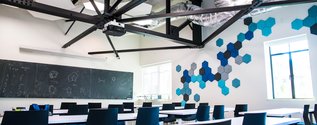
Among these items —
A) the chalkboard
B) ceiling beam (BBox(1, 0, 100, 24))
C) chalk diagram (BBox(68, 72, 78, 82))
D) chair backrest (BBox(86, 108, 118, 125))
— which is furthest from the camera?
chalk diagram (BBox(68, 72, 78, 82))

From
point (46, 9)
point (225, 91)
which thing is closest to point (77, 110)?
point (46, 9)

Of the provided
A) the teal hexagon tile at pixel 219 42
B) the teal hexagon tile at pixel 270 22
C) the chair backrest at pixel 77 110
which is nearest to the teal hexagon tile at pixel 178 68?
the teal hexagon tile at pixel 219 42

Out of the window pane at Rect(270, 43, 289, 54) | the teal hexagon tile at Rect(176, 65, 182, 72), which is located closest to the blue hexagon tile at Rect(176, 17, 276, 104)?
the teal hexagon tile at Rect(176, 65, 182, 72)

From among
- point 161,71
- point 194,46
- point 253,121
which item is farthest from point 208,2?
point 253,121

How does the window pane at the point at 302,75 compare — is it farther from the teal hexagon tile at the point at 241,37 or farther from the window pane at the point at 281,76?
the teal hexagon tile at the point at 241,37

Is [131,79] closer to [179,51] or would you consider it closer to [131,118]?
[179,51]

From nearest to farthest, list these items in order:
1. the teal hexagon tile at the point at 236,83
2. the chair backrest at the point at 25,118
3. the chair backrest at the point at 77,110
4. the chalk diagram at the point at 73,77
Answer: the chair backrest at the point at 25,118 < the chair backrest at the point at 77,110 < the teal hexagon tile at the point at 236,83 < the chalk diagram at the point at 73,77

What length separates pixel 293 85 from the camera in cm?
600

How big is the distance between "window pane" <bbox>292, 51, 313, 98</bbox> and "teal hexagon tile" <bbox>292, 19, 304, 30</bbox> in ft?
2.03

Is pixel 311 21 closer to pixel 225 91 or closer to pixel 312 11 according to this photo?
pixel 312 11

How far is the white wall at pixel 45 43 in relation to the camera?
24.2 ft

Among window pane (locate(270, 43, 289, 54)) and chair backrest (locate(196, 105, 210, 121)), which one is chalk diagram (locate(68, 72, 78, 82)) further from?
window pane (locate(270, 43, 289, 54))

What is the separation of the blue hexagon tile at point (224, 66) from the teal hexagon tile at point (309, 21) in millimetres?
160

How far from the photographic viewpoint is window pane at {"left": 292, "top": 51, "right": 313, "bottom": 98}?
5.71 m
